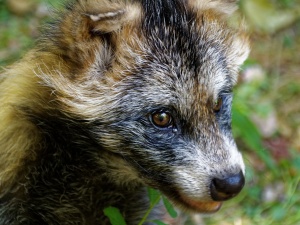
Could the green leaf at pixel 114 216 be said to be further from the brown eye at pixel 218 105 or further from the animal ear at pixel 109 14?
the animal ear at pixel 109 14

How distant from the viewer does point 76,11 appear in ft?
12.2

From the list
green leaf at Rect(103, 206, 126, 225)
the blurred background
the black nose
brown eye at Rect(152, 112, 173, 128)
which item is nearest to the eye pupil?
brown eye at Rect(152, 112, 173, 128)

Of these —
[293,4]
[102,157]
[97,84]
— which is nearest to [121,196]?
[102,157]

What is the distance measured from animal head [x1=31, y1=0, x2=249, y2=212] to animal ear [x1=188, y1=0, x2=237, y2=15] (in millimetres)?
212

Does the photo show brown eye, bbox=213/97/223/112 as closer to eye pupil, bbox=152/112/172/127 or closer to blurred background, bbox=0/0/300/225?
eye pupil, bbox=152/112/172/127

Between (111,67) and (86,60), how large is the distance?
0.14m

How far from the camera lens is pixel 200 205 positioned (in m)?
3.84

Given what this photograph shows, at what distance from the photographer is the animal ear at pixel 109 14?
3.57 meters

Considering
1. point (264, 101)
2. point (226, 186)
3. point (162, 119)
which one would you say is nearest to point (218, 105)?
point (162, 119)

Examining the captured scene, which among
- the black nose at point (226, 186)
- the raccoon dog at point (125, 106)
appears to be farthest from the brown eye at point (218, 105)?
the black nose at point (226, 186)

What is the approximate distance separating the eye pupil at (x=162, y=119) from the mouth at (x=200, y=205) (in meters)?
0.41

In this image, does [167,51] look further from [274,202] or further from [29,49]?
[274,202]

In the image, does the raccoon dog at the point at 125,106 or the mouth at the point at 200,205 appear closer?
the raccoon dog at the point at 125,106

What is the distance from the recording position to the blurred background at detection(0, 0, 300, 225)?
5.08 metres
